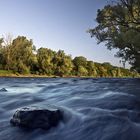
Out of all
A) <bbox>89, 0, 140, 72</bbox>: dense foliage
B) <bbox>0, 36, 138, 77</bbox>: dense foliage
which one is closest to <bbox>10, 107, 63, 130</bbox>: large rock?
<bbox>89, 0, 140, 72</bbox>: dense foliage

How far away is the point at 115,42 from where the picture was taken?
38531 millimetres

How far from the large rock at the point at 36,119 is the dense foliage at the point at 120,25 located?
91.4ft

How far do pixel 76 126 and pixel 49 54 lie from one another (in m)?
114

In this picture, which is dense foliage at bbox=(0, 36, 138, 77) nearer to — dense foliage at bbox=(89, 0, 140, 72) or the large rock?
dense foliage at bbox=(89, 0, 140, 72)

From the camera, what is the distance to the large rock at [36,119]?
8.12m

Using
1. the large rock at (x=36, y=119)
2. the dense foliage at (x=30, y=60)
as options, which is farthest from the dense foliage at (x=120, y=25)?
the dense foliage at (x=30, y=60)

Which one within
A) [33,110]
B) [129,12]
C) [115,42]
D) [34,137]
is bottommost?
[34,137]

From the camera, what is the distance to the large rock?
8125mm

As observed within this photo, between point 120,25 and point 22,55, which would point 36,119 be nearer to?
point 120,25

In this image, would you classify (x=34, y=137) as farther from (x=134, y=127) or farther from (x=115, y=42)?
(x=115, y=42)

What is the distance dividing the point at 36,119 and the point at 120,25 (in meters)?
35.2

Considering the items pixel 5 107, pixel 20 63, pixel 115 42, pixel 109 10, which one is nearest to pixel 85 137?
pixel 5 107

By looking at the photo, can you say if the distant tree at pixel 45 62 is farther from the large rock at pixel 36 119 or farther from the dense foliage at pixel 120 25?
the large rock at pixel 36 119

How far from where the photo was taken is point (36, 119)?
8.17 metres
